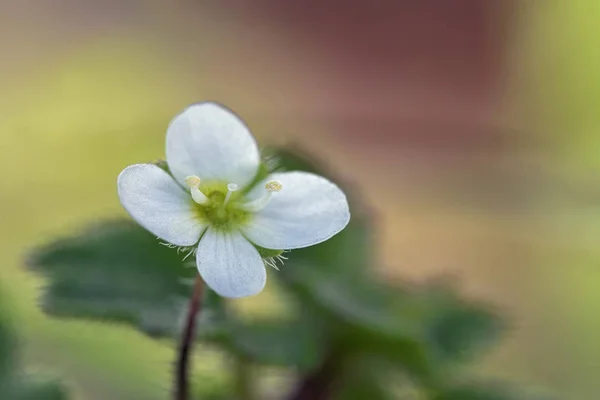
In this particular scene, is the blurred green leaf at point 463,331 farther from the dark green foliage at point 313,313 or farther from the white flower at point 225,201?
the white flower at point 225,201

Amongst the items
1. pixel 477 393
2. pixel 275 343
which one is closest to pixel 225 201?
pixel 275 343

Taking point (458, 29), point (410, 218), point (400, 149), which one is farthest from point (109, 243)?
point (458, 29)

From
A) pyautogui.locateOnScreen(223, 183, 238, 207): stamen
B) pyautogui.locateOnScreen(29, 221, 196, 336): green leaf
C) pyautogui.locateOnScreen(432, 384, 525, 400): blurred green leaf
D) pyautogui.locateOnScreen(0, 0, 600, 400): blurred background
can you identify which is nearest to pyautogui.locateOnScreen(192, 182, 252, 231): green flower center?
pyautogui.locateOnScreen(223, 183, 238, 207): stamen

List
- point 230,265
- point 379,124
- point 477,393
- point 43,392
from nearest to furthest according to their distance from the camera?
point 230,265
point 43,392
point 477,393
point 379,124

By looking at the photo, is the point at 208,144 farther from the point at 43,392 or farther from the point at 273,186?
the point at 43,392

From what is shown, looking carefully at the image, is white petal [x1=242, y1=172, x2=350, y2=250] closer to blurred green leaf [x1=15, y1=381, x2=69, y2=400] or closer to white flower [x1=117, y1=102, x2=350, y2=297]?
white flower [x1=117, y1=102, x2=350, y2=297]

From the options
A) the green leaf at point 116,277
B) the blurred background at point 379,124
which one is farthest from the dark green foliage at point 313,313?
the blurred background at point 379,124
